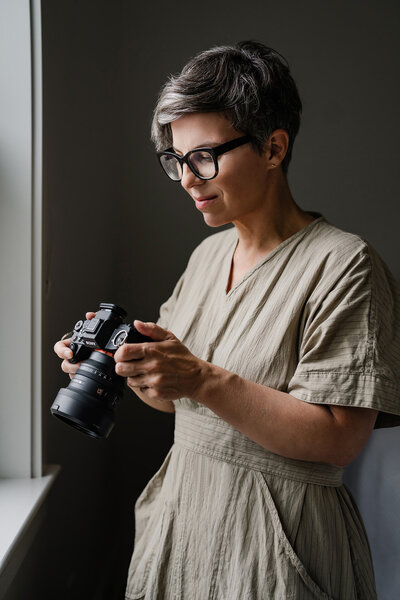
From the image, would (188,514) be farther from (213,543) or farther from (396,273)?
(396,273)

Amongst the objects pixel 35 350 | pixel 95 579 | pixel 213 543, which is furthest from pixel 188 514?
pixel 95 579

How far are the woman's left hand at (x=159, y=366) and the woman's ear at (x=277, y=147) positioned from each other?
0.38 meters

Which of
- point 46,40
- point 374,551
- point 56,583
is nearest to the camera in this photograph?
point 46,40

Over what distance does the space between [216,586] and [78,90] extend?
3.89 feet

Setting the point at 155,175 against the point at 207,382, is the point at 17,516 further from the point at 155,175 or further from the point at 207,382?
the point at 155,175

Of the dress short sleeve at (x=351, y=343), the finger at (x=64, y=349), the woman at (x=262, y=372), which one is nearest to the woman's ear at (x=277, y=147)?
the woman at (x=262, y=372)

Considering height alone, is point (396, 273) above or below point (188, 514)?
above

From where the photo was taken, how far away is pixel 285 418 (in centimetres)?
91

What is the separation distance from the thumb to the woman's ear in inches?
14.4

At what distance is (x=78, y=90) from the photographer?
1.51 meters

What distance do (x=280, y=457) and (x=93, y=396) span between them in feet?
1.08

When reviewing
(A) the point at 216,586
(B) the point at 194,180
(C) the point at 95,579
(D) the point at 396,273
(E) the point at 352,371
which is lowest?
(C) the point at 95,579

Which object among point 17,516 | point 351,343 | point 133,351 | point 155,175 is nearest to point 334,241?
point 351,343

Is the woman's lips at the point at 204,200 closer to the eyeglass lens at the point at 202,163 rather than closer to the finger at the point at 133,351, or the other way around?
the eyeglass lens at the point at 202,163
